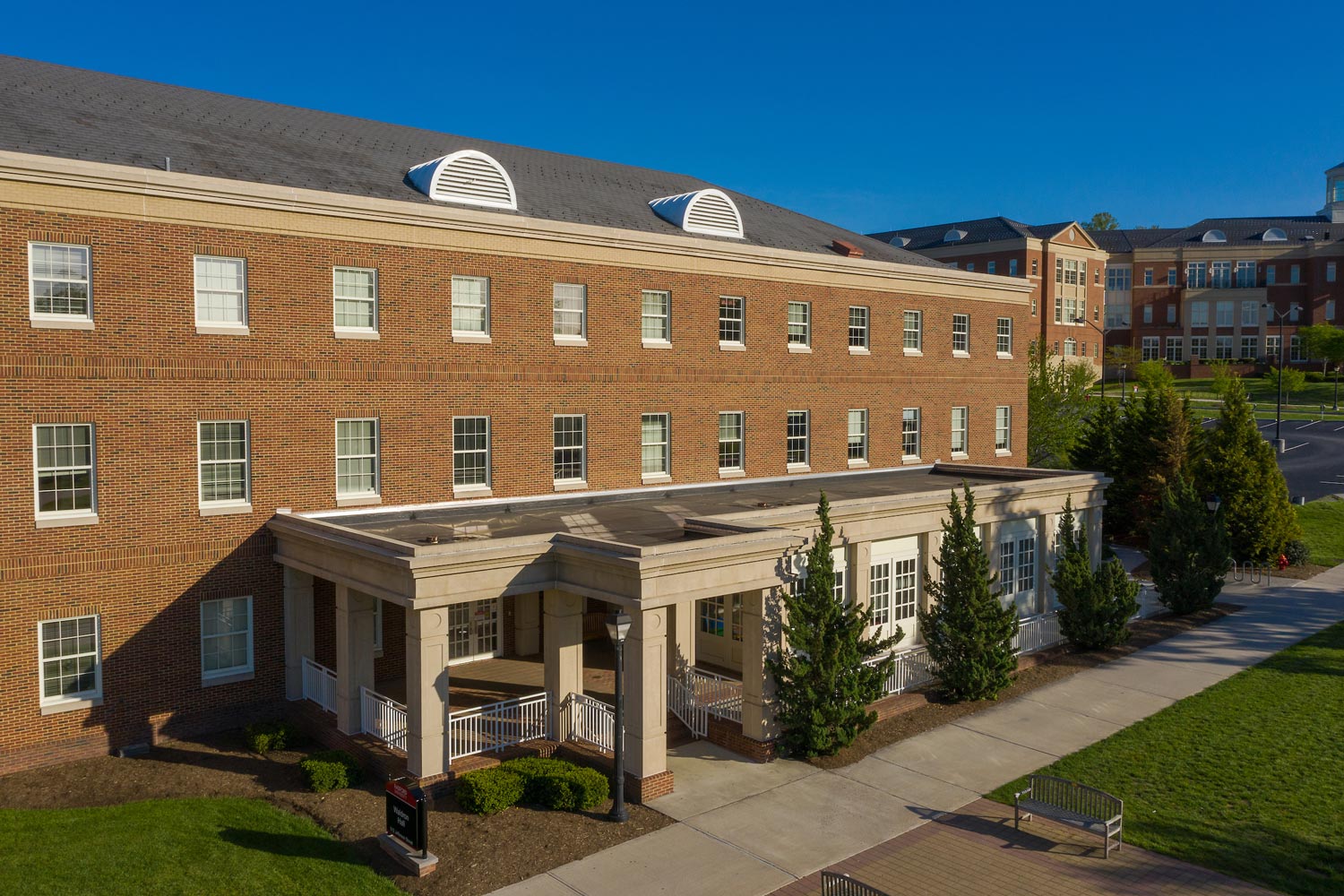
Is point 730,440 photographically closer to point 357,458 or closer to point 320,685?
point 357,458

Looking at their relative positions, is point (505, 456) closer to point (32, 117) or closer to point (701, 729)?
point (701, 729)

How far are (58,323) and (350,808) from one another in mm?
10897

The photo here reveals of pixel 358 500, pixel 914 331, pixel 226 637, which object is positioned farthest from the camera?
pixel 914 331

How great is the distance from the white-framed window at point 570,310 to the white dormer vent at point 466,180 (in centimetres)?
267

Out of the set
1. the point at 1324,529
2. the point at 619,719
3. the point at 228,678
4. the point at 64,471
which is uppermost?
the point at 64,471

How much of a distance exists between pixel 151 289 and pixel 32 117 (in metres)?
5.00

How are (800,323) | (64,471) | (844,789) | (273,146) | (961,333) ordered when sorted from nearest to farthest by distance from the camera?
1. (844,789)
2. (64,471)
3. (273,146)
4. (800,323)
5. (961,333)

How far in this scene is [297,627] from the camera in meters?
22.1

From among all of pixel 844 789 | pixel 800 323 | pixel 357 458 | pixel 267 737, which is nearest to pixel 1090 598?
pixel 800 323

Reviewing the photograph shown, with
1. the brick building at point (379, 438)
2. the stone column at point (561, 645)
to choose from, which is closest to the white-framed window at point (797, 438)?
the brick building at point (379, 438)

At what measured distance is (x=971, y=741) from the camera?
21031 mm

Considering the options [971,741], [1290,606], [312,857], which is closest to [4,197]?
[312,857]

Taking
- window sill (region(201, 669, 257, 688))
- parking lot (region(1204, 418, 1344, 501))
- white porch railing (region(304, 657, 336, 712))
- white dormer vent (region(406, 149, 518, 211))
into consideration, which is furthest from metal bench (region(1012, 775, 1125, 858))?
parking lot (region(1204, 418, 1344, 501))

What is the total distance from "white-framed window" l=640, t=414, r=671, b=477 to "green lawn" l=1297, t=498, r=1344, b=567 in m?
29.5
